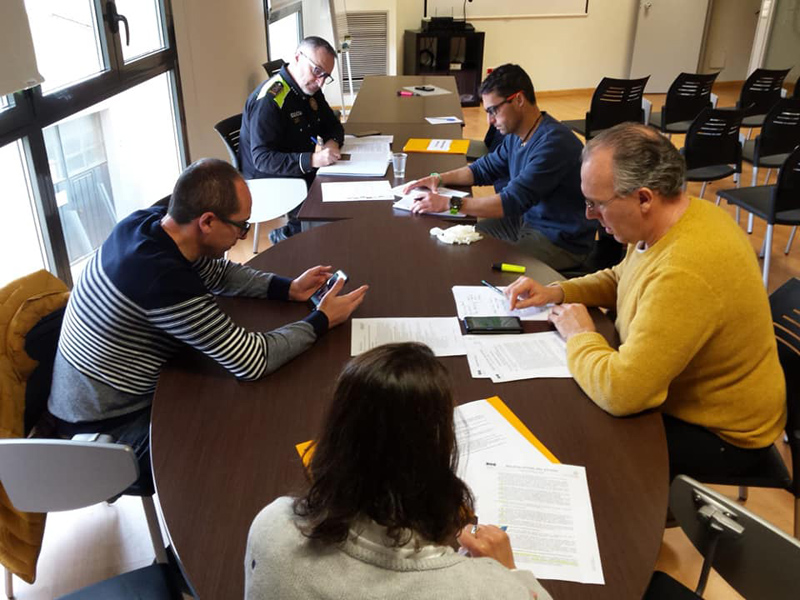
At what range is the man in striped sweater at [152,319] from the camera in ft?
4.87

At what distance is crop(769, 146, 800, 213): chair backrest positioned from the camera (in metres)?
3.33

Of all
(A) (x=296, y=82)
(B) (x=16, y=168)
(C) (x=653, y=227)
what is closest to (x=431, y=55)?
(A) (x=296, y=82)

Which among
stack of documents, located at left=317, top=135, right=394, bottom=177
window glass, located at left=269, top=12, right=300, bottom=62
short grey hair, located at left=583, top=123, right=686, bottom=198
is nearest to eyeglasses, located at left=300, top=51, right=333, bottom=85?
stack of documents, located at left=317, top=135, right=394, bottom=177

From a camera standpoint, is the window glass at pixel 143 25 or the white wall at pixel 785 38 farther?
the white wall at pixel 785 38

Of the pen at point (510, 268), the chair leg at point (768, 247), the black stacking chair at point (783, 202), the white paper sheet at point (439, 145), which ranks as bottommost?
the chair leg at point (768, 247)

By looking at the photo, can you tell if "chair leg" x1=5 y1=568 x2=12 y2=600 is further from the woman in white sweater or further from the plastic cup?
the plastic cup

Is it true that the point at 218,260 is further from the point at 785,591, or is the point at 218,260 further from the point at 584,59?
the point at 584,59

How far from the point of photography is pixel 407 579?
746mm

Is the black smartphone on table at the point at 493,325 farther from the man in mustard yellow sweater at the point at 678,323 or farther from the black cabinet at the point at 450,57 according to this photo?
the black cabinet at the point at 450,57

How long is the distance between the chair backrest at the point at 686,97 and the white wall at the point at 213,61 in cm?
337

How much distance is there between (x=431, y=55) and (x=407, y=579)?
803cm

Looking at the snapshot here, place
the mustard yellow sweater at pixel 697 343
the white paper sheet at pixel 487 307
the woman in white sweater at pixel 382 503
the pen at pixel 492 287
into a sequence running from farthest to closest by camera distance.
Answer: the pen at pixel 492 287 < the white paper sheet at pixel 487 307 < the mustard yellow sweater at pixel 697 343 < the woman in white sweater at pixel 382 503

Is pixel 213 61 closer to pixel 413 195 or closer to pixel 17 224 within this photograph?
pixel 17 224

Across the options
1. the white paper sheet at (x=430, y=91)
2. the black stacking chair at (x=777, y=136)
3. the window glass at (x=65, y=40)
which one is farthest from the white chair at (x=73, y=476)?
the black stacking chair at (x=777, y=136)
